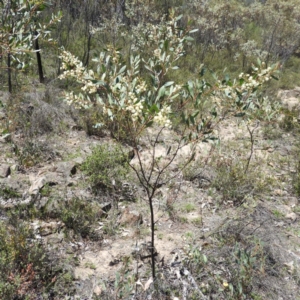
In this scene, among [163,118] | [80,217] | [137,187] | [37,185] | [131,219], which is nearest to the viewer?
[163,118]

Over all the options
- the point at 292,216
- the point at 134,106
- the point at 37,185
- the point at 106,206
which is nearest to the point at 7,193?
the point at 37,185

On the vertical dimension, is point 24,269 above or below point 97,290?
above

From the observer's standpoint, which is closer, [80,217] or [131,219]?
[80,217]

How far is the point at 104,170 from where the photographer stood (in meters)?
4.03

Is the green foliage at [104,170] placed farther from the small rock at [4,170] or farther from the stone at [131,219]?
the small rock at [4,170]

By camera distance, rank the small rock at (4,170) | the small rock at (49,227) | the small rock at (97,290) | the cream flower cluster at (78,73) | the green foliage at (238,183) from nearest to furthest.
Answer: the cream flower cluster at (78,73), the small rock at (97,290), the small rock at (49,227), the small rock at (4,170), the green foliage at (238,183)

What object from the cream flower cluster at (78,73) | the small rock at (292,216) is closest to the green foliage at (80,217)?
the cream flower cluster at (78,73)

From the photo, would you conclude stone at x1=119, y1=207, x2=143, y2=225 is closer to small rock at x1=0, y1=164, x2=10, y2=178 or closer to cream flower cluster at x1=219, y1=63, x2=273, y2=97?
small rock at x1=0, y1=164, x2=10, y2=178

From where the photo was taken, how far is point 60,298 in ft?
7.97

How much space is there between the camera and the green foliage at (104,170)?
155 inches

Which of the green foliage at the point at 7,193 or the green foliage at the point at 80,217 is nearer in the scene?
the green foliage at the point at 80,217

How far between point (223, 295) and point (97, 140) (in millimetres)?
3770

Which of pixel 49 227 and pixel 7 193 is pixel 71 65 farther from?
pixel 7 193

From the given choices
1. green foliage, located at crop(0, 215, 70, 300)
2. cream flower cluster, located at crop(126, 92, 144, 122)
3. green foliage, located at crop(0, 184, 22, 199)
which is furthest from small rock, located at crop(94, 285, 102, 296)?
cream flower cluster, located at crop(126, 92, 144, 122)
